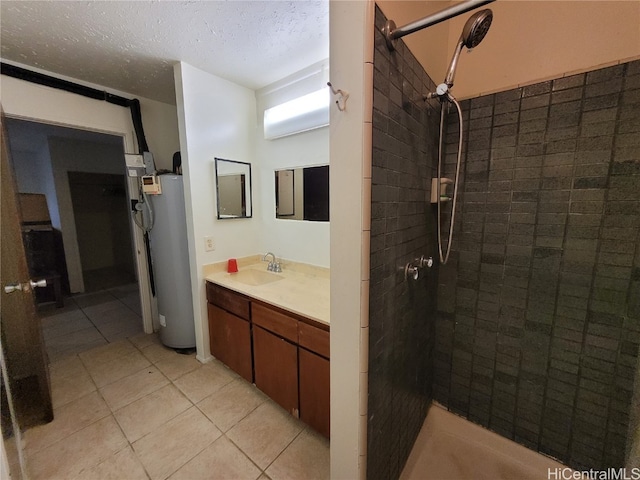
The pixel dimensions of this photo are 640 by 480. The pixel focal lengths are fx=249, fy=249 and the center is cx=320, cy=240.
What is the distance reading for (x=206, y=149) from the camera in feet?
6.84

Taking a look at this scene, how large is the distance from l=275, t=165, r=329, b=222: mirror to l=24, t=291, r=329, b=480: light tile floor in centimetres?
145

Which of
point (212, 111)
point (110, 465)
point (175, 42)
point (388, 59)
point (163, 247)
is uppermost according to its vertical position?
point (175, 42)

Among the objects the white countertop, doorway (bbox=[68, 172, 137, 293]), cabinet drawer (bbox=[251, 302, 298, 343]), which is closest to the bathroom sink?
the white countertop

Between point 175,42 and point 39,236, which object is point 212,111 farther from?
point 39,236

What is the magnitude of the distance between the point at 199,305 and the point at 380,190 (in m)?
1.94

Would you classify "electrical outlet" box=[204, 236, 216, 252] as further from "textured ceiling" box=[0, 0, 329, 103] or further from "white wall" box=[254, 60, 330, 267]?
"textured ceiling" box=[0, 0, 329, 103]

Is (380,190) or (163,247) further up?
(380,190)

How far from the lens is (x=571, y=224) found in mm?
1182

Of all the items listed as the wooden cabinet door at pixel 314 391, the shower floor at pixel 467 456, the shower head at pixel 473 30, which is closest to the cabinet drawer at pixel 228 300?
the wooden cabinet door at pixel 314 391

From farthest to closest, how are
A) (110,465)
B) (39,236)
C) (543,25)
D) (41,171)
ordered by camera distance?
(41,171) → (39,236) → (110,465) → (543,25)

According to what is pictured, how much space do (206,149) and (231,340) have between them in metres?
1.59

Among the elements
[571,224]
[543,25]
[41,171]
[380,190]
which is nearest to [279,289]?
[380,190]

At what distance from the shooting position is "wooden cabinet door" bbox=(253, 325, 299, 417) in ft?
5.12

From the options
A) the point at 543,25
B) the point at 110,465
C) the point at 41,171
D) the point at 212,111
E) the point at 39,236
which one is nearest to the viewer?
the point at 543,25
